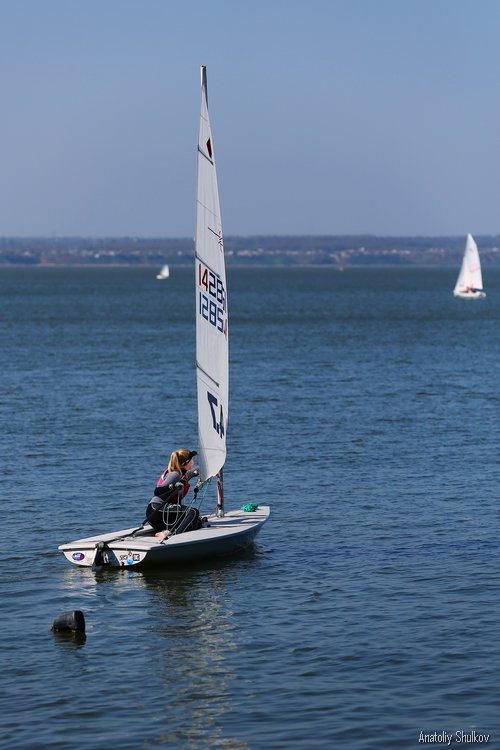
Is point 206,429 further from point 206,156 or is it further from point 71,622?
point 71,622

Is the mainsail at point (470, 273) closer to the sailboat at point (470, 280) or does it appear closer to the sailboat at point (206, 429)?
the sailboat at point (470, 280)

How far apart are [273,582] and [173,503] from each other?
2.89 m

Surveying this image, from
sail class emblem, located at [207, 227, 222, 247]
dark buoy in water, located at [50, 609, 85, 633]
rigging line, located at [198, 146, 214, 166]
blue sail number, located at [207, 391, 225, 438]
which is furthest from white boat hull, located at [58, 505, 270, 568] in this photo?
rigging line, located at [198, 146, 214, 166]

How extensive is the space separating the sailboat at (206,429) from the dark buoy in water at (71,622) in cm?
344

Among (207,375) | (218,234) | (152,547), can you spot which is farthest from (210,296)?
(152,547)

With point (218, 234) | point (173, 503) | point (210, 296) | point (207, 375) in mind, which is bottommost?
point (173, 503)

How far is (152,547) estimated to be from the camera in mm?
25750

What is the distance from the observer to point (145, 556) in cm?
2597

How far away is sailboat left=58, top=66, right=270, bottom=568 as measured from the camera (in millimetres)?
26125

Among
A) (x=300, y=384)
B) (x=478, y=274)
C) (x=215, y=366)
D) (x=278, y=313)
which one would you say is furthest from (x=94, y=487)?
(x=478, y=274)

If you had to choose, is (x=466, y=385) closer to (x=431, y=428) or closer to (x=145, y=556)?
(x=431, y=428)

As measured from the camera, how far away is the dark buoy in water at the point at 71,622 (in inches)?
883

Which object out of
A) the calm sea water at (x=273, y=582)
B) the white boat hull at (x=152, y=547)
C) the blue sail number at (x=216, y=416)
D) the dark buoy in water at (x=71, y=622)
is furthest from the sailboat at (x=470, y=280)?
the dark buoy in water at (x=71, y=622)

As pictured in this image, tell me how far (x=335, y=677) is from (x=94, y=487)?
17.6 metres
